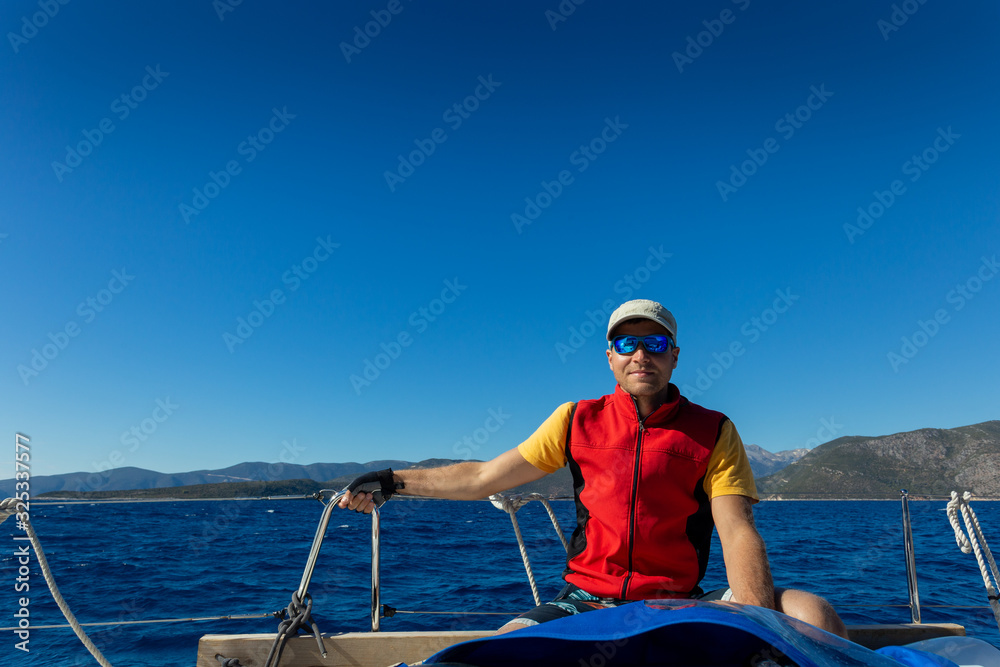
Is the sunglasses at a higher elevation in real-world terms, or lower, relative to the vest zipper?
higher

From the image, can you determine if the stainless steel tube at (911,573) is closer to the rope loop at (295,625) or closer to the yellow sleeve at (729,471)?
the yellow sleeve at (729,471)

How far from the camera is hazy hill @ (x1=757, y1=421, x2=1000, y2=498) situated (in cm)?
13212

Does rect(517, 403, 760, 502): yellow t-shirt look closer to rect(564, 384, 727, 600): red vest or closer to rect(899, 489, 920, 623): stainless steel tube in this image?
rect(564, 384, 727, 600): red vest

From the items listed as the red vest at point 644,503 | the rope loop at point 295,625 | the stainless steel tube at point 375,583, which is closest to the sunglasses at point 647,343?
the red vest at point 644,503

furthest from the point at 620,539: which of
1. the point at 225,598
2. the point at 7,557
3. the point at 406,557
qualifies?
the point at 7,557

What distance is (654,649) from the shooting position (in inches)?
53.9

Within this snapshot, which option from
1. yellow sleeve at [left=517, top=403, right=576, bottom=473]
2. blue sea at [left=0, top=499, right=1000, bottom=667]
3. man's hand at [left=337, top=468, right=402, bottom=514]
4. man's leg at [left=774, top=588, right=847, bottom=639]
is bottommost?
blue sea at [left=0, top=499, right=1000, bottom=667]

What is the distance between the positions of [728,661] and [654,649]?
0.55ft

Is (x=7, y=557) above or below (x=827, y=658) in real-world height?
below

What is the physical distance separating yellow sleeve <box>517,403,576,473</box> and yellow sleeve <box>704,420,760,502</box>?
60cm

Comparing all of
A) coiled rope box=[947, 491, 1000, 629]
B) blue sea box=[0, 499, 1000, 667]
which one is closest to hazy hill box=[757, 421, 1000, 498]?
blue sea box=[0, 499, 1000, 667]

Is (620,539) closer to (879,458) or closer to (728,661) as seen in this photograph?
(728,661)

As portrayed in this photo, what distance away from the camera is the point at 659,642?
1.37m

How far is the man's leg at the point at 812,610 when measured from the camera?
176 cm
